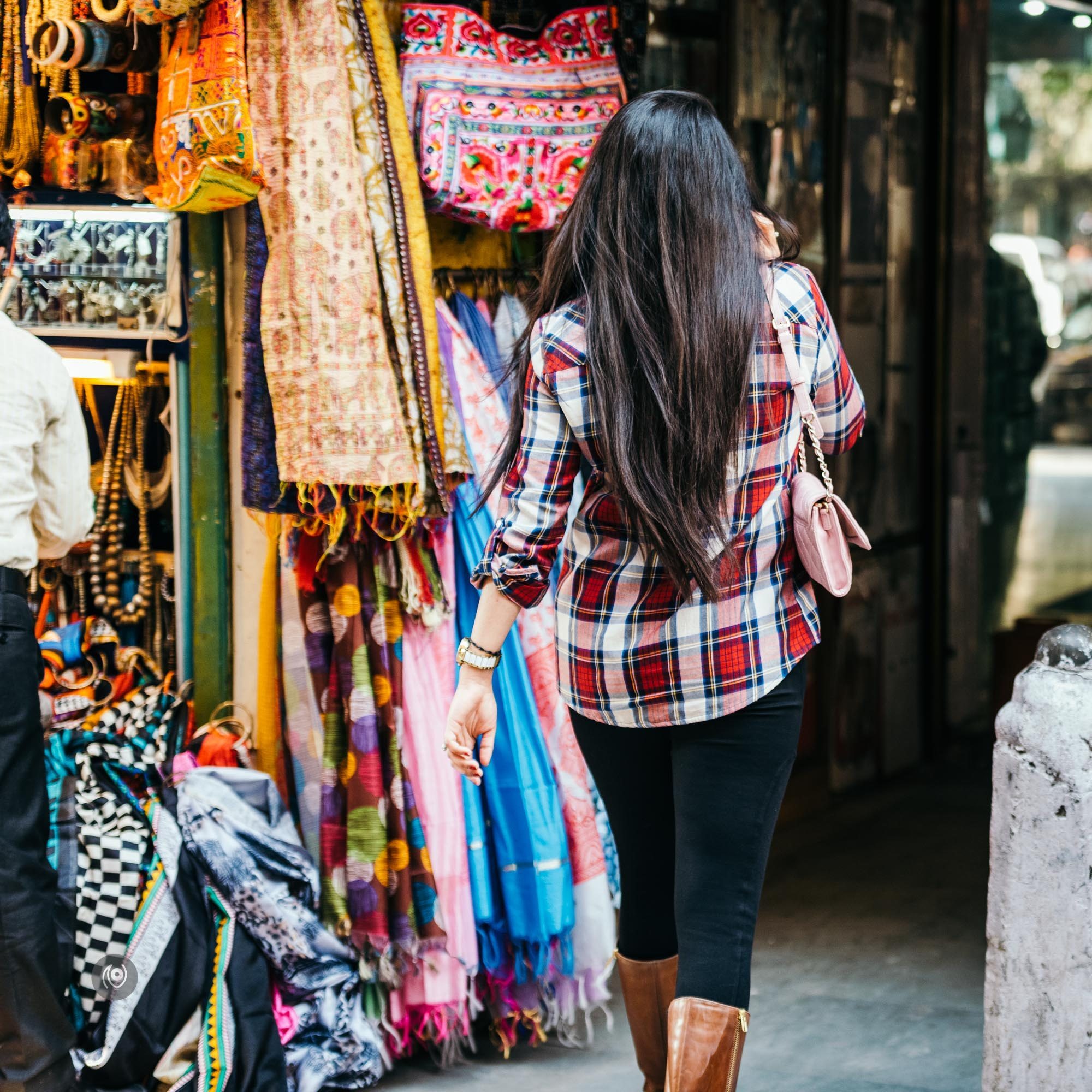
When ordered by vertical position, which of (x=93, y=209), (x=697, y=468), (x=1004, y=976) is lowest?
(x=1004, y=976)

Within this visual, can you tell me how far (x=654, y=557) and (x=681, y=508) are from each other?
103mm

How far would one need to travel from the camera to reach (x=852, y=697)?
5.27 m

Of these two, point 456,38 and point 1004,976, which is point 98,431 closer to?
point 456,38

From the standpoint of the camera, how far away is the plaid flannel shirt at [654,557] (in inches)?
88.5

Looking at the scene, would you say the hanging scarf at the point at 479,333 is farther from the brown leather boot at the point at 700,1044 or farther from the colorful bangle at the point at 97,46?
the brown leather boot at the point at 700,1044

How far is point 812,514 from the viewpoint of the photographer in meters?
2.28

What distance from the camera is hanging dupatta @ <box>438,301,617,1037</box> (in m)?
3.34

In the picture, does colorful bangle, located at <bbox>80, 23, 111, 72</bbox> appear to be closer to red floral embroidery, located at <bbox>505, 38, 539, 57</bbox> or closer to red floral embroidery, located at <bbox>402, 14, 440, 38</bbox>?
red floral embroidery, located at <bbox>402, 14, 440, 38</bbox>

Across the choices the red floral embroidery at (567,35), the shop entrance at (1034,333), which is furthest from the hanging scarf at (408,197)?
the shop entrance at (1034,333)

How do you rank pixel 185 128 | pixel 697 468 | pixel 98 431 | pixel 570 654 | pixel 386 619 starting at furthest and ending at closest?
pixel 98 431
pixel 386 619
pixel 185 128
pixel 570 654
pixel 697 468

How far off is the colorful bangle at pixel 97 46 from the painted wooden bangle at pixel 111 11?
0.09 ft

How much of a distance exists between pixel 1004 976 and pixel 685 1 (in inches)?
113

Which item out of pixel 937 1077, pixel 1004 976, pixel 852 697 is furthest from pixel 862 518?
pixel 1004 976

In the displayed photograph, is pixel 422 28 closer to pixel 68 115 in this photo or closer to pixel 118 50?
pixel 118 50
